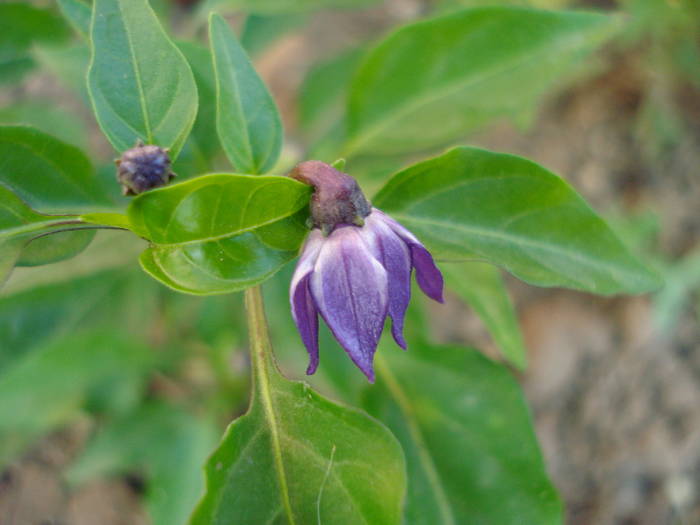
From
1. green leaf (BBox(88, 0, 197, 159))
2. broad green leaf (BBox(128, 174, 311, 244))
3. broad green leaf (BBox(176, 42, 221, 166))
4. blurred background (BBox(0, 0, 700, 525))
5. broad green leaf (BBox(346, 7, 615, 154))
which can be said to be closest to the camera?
broad green leaf (BBox(128, 174, 311, 244))

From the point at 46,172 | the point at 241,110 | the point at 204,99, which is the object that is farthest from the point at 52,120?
the point at 241,110

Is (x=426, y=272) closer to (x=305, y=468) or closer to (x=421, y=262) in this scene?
(x=421, y=262)

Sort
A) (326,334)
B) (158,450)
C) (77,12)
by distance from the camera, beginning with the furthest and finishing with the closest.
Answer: (158,450) → (326,334) → (77,12)

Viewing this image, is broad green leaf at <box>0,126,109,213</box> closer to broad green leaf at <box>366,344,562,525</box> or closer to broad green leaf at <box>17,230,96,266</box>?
broad green leaf at <box>17,230,96,266</box>

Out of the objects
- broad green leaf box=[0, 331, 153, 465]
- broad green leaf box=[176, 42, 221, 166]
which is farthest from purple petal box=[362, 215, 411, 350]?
broad green leaf box=[0, 331, 153, 465]

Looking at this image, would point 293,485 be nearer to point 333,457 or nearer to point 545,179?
point 333,457

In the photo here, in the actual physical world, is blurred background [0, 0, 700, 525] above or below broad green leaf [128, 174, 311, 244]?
above
